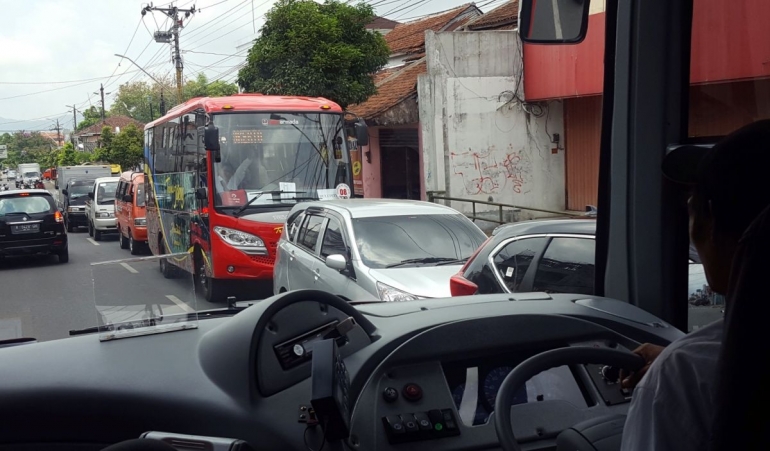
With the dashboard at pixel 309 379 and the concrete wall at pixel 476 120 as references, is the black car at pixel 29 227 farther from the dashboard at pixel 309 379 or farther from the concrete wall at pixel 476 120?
the dashboard at pixel 309 379

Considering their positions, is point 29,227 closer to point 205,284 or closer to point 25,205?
point 25,205

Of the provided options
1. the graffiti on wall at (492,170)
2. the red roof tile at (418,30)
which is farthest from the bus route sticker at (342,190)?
the red roof tile at (418,30)

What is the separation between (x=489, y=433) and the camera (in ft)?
8.70

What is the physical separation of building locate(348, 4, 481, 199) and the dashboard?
1781cm

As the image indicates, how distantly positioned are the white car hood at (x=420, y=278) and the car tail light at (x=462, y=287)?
1.24 feet

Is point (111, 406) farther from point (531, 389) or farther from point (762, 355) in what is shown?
point (762, 355)

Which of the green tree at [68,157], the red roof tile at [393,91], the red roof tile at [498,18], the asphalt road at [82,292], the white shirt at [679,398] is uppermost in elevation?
the red roof tile at [498,18]

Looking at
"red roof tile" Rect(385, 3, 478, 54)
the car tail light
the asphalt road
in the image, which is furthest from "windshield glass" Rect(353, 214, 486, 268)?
"red roof tile" Rect(385, 3, 478, 54)

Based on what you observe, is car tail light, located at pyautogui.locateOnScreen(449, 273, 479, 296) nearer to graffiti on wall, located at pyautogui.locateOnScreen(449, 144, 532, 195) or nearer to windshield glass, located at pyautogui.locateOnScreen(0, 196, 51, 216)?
graffiti on wall, located at pyautogui.locateOnScreen(449, 144, 532, 195)

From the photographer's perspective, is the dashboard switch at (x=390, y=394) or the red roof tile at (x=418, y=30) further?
the red roof tile at (x=418, y=30)

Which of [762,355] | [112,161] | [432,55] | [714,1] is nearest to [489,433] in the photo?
[762,355]

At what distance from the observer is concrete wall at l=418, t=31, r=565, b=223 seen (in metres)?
19.5

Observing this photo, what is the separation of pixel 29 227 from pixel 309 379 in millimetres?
16649

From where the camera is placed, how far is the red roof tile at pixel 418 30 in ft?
89.4
